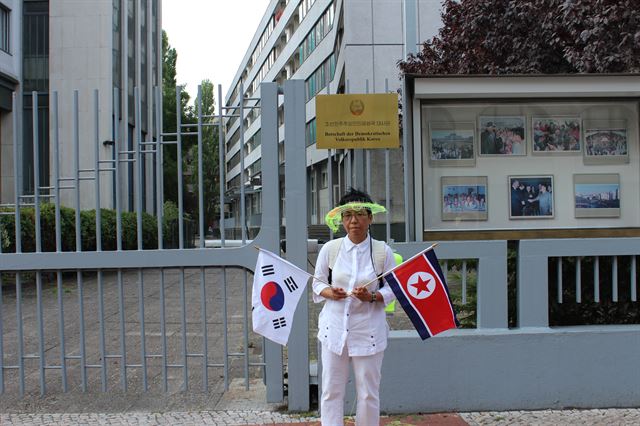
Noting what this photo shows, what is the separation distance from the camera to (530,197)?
224 inches

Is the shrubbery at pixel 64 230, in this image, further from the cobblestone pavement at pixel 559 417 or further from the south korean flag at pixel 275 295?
the cobblestone pavement at pixel 559 417

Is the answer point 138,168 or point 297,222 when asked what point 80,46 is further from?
point 297,222

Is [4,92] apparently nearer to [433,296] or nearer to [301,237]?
[301,237]

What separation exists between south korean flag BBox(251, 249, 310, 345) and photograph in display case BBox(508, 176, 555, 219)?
2438mm

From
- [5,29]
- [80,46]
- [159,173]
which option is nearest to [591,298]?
[159,173]

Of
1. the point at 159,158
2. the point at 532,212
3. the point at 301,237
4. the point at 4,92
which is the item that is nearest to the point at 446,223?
the point at 532,212

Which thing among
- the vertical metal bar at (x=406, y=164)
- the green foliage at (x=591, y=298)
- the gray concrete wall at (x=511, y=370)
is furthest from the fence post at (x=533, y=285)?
the vertical metal bar at (x=406, y=164)

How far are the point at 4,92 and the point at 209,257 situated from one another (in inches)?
813

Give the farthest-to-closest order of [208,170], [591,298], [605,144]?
[208,170], [605,144], [591,298]

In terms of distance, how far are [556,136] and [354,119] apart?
2065 mm

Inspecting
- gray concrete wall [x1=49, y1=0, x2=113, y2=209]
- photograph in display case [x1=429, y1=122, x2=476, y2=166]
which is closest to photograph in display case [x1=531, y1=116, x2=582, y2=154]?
photograph in display case [x1=429, y1=122, x2=476, y2=166]

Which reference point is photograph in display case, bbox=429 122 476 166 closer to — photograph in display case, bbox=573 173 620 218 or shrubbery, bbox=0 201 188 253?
photograph in display case, bbox=573 173 620 218

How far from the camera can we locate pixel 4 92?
22156 millimetres

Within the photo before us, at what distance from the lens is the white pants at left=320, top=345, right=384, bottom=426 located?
3818 millimetres
